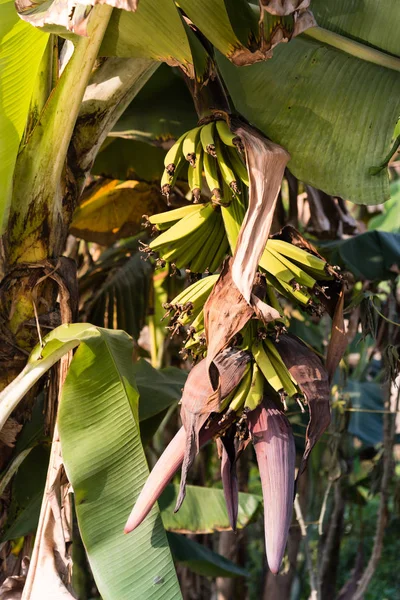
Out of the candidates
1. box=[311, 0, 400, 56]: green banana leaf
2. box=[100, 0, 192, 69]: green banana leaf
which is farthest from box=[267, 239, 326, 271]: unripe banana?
box=[311, 0, 400, 56]: green banana leaf

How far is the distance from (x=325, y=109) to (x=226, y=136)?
0.72ft

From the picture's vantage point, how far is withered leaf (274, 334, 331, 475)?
25.0 inches

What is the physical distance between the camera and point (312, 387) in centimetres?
64

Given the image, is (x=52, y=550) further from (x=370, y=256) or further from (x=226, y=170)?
(x=370, y=256)

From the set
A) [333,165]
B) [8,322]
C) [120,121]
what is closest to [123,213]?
[120,121]

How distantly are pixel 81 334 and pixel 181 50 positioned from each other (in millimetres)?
363

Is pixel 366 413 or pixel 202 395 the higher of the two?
pixel 202 395

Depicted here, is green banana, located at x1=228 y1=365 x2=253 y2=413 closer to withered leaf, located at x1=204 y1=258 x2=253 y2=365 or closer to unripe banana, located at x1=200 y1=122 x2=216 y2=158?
withered leaf, located at x1=204 y1=258 x2=253 y2=365

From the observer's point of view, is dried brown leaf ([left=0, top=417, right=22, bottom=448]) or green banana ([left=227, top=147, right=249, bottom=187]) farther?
dried brown leaf ([left=0, top=417, right=22, bottom=448])

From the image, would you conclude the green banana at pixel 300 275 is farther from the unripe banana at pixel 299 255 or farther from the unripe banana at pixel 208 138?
the unripe banana at pixel 208 138

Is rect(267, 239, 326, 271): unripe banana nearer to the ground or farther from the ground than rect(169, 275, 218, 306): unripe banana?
farther from the ground

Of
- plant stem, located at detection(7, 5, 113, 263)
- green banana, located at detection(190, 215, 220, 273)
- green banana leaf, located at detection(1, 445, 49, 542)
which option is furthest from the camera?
green banana leaf, located at detection(1, 445, 49, 542)

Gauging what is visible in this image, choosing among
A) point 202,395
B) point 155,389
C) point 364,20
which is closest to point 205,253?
point 202,395

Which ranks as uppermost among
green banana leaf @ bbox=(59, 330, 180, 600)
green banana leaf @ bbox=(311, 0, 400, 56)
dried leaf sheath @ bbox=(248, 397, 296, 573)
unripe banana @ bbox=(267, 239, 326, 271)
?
green banana leaf @ bbox=(311, 0, 400, 56)
